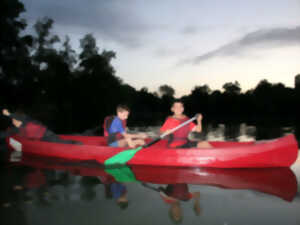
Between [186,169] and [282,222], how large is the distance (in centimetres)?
291

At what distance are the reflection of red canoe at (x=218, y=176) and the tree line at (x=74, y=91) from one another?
3981 millimetres

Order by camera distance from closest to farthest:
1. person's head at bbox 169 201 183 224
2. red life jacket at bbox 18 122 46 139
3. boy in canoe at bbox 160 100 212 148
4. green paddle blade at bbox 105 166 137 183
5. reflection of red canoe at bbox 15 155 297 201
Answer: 1. person's head at bbox 169 201 183 224
2. reflection of red canoe at bbox 15 155 297 201
3. green paddle blade at bbox 105 166 137 183
4. boy in canoe at bbox 160 100 212 148
5. red life jacket at bbox 18 122 46 139

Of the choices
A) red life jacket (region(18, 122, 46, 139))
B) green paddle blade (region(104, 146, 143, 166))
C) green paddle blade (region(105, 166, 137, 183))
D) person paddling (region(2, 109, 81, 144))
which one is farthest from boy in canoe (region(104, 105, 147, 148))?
red life jacket (region(18, 122, 46, 139))

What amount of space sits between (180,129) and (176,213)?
110 inches

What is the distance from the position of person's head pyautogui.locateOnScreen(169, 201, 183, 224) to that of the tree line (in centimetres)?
674

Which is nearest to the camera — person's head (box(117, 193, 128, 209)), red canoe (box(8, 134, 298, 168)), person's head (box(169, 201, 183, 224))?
person's head (box(169, 201, 183, 224))

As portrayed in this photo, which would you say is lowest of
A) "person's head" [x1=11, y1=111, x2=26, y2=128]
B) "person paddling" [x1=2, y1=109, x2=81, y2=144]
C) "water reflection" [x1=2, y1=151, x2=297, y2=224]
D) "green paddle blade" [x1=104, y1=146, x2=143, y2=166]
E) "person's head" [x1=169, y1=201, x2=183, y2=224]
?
"person's head" [x1=169, y1=201, x2=183, y2=224]

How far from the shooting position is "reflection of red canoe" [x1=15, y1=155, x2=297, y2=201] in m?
4.86

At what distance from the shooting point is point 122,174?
593 cm

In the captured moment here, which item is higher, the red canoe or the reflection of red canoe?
the red canoe

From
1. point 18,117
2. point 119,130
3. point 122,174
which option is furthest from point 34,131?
point 122,174

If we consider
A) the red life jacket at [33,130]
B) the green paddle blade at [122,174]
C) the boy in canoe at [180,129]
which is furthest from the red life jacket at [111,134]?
the red life jacket at [33,130]

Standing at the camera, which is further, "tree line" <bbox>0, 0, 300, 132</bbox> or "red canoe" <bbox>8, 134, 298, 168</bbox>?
"tree line" <bbox>0, 0, 300, 132</bbox>

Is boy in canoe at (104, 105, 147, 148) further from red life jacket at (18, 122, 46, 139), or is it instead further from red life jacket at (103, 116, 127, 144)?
red life jacket at (18, 122, 46, 139)
